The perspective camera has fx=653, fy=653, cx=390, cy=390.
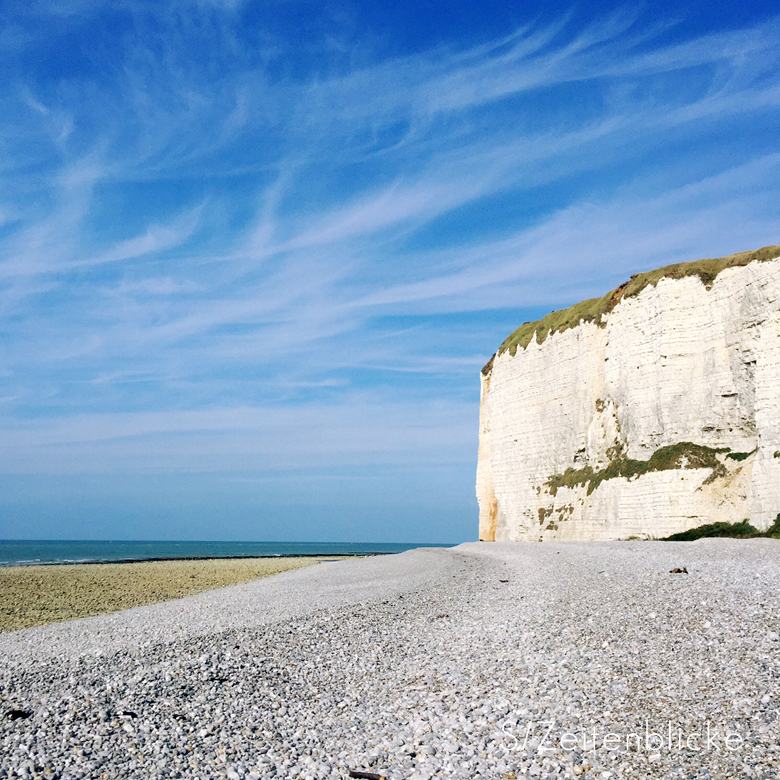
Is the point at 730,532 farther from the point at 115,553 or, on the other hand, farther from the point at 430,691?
the point at 115,553

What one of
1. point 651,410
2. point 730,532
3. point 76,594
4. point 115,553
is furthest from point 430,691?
point 115,553

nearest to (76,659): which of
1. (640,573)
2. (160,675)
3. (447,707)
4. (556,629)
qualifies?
(160,675)

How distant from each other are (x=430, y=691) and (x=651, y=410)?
83.5 ft

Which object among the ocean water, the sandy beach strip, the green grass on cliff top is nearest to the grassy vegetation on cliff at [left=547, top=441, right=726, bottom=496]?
the green grass on cliff top

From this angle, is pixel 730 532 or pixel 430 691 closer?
pixel 430 691

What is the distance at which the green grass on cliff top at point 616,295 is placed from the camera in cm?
2772

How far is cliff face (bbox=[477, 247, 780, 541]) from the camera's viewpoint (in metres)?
24.8

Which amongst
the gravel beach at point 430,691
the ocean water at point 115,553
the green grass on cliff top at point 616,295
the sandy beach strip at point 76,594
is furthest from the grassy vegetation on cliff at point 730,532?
the ocean water at point 115,553

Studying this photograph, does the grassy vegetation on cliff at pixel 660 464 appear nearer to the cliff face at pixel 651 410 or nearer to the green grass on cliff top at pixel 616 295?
the cliff face at pixel 651 410

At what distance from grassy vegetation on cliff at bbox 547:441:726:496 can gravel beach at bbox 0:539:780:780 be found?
1505 cm

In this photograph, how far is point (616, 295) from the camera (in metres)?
34.2

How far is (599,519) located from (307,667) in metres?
25.5

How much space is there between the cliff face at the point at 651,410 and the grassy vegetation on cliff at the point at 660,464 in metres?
0.06

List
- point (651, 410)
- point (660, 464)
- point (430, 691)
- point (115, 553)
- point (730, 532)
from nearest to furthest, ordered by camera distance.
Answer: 1. point (430, 691)
2. point (730, 532)
3. point (660, 464)
4. point (651, 410)
5. point (115, 553)
